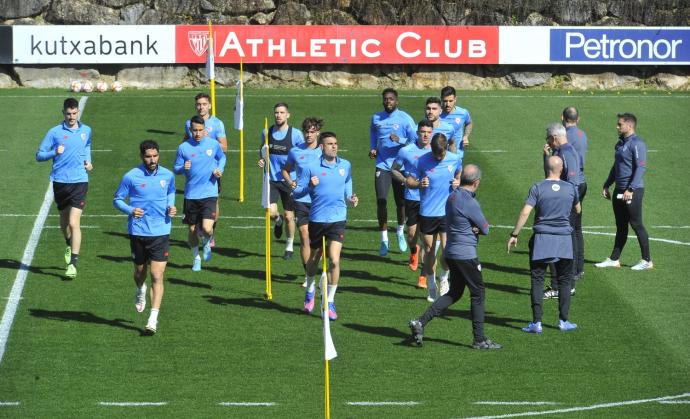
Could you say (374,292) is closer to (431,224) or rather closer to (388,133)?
(431,224)

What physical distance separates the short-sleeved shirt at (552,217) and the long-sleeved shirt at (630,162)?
3.28 meters

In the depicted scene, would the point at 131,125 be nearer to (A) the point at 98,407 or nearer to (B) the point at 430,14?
(B) the point at 430,14

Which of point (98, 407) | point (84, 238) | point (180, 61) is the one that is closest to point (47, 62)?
point (180, 61)

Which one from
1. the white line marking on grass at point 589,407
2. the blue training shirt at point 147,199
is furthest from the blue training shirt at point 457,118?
the white line marking on grass at point 589,407

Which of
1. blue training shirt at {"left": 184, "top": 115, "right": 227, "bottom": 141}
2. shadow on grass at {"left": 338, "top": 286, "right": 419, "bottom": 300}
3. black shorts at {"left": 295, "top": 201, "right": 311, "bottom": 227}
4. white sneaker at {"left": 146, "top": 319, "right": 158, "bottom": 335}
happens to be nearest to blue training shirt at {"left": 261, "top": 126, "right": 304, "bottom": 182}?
blue training shirt at {"left": 184, "top": 115, "right": 227, "bottom": 141}

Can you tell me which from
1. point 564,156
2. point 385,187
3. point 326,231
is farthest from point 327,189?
point 385,187

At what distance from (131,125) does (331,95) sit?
6623 millimetres

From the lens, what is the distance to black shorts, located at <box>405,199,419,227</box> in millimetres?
18359

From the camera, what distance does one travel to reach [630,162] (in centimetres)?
1898

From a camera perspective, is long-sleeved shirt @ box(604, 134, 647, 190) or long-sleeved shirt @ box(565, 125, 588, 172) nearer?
→ long-sleeved shirt @ box(565, 125, 588, 172)

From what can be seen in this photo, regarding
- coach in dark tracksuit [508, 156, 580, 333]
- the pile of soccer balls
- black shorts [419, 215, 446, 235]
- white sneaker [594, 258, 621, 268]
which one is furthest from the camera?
the pile of soccer balls

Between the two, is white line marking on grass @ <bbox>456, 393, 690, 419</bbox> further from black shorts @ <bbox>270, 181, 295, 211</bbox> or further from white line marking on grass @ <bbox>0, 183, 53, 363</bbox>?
black shorts @ <bbox>270, 181, 295, 211</bbox>

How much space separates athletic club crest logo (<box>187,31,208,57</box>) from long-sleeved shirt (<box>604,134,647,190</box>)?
62.0 ft

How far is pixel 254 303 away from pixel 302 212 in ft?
5.24
